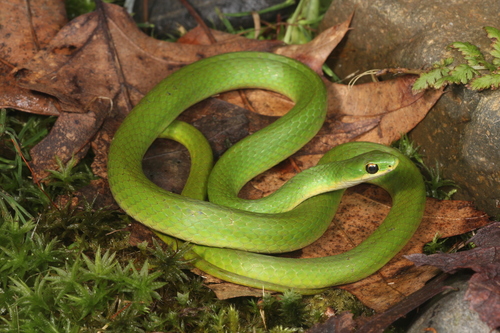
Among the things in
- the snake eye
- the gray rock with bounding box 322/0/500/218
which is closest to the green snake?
the snake eye

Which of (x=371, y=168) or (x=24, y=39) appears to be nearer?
(x=371, y=168)

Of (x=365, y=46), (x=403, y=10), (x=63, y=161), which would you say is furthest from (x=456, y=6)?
(x=63, y=161)

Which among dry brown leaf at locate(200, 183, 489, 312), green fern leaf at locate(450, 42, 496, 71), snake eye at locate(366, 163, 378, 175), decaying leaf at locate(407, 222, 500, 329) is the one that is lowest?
dry brown leaf at locate(200, 183, 489, 312)

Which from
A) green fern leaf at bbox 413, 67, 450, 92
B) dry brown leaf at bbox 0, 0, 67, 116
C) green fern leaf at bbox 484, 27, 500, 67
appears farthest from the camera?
dry brown leaf at bbox 0, 0, 67, 116

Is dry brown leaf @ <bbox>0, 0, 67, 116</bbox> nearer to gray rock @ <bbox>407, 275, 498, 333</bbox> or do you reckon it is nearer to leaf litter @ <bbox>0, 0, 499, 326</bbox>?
leaf litter @ <bbox>0, 0, 499, 326</bbox>

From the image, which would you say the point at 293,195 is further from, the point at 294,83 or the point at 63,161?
the point at 63,161

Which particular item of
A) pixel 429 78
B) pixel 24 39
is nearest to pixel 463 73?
pixel 429 78

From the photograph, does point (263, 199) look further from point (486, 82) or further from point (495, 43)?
point (495, 43)
